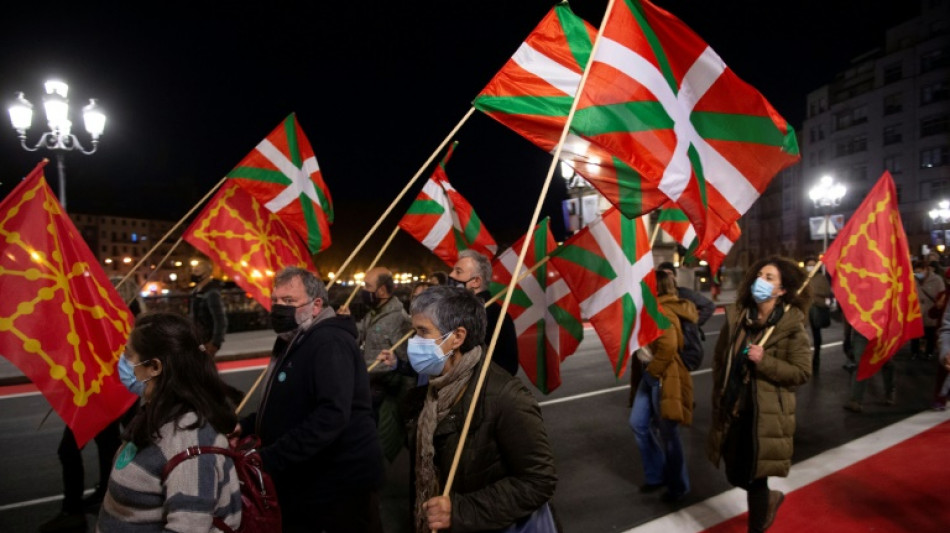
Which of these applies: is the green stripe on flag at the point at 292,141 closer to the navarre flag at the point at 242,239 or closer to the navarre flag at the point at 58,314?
the navarre flag at the point at 242,239

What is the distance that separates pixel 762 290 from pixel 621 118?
1586mm

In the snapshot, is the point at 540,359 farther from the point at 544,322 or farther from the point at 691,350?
the point at 691,350

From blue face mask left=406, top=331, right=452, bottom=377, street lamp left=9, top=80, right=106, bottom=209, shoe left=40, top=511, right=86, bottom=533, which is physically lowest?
shoe left=40, top=511, right=86, bottom=533

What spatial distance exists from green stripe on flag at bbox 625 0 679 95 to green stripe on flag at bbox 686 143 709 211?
0.38 m

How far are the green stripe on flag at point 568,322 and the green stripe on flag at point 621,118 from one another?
2803mm

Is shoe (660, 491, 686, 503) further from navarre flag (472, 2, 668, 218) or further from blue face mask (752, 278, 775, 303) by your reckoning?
navarre flag (472, 2, 668, 218)

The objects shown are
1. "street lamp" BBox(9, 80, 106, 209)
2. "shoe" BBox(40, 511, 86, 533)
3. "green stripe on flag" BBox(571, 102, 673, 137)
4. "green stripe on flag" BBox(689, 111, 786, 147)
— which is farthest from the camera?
"street lamp" BBox(9, 80, 106, 209)

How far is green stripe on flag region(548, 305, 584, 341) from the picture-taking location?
6059 millimetres

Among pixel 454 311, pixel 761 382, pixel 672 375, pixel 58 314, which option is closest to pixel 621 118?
pixel 454 311

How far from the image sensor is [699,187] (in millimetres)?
3740

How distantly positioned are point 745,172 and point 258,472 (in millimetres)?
3406

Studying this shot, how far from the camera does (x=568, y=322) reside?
6.11 metres

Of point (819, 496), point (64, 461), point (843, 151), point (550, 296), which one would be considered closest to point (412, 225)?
point (550, 296)

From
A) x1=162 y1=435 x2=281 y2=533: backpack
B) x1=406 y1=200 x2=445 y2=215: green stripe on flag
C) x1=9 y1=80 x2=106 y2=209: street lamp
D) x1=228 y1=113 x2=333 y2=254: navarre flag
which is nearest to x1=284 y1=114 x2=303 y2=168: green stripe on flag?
x1=228 y1=113 x2=333 y2=254: navarre flag
